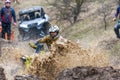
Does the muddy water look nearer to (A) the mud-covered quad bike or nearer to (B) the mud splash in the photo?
(B) the mud splash

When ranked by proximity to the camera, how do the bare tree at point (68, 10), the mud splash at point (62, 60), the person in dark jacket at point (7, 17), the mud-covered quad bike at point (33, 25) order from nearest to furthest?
the mud splash at point (62, 60) → the person in dark jacket at point (7, 17) → the mud-covered quad bike at point (33, 25) → the bare tree at point (68, 10)

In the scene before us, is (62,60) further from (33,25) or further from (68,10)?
(68,10)

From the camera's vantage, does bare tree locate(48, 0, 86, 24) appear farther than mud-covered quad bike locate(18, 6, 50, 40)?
Yes

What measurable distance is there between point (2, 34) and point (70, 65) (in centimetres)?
719

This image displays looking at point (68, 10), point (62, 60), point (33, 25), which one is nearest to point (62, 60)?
point (62, 60)

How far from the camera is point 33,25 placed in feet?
63.4

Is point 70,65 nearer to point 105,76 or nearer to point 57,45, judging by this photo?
point 57,45

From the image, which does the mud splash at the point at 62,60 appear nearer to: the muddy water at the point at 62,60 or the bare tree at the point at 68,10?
the muddy water at the point at 62,60

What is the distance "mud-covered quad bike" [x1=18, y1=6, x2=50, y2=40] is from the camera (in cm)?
1919

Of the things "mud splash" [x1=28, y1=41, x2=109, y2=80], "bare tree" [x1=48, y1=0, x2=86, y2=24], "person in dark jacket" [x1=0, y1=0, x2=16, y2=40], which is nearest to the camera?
"mud splash" [x1=28, y1=41, x2=109, y2=80]

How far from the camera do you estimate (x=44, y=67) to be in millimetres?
8594

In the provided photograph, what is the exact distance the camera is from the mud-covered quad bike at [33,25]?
1919cm

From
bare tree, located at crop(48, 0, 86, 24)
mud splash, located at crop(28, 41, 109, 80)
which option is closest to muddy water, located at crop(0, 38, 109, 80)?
mud splash, located at crop(28, 41, 109, 80)

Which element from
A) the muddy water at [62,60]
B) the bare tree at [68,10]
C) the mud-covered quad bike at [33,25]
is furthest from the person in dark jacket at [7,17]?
the bare tree at [68,10]
